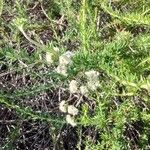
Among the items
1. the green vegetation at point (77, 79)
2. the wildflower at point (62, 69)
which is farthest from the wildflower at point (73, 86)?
the wildflower at point (62, 69)

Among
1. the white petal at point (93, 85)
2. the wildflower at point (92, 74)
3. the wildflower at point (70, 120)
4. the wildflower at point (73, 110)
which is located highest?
the wildflower at point (92, 74)

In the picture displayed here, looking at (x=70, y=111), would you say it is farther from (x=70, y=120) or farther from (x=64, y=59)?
(x=64, y=59)

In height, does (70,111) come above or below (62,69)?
below

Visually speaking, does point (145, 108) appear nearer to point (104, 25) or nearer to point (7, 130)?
point (104, 25)

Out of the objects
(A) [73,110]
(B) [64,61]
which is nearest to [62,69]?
(B) [64,61]

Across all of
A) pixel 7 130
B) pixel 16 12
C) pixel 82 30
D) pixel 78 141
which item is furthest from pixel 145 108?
pixel 16 12

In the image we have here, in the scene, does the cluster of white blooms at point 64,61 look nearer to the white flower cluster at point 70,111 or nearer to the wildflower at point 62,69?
the wildflower at point 62,69

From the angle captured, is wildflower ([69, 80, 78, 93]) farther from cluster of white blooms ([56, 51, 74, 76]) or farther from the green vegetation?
cluster of white blooms ([56, 51, 74, 76])
